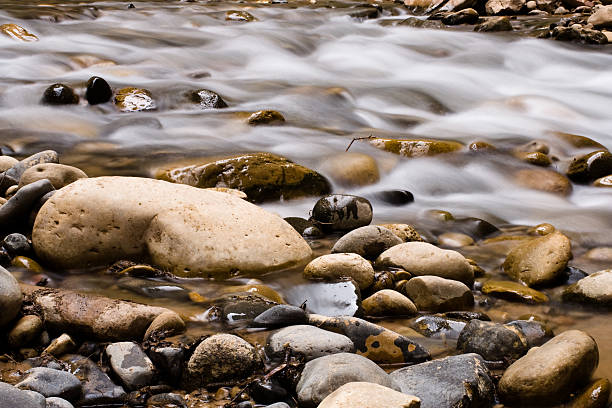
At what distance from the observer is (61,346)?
258cm

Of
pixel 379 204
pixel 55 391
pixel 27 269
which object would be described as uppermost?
pixel 55 391

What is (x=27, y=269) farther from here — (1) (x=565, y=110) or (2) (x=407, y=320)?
(1) (x=565, y=110)

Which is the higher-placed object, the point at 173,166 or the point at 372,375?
the point at 372,375

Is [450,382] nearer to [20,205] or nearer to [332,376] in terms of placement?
[332,376]

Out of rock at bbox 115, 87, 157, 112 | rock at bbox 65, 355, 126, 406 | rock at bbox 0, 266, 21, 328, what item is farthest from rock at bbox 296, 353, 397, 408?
rock at bbox 115, 87, 157, 112

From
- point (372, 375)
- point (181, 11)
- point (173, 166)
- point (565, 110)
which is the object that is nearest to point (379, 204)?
point (173, 166)

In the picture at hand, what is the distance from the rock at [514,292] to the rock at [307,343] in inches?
52.3

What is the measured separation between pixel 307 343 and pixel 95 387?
0.81 metres

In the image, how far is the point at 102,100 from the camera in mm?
7348

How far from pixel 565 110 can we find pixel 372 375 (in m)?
6.92

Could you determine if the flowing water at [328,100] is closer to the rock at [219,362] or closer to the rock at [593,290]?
the rock at [593,290]

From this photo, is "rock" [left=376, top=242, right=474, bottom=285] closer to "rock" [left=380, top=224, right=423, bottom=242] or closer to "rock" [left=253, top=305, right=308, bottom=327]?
"rock" [left=380, top=224, right=423, bottom=242]

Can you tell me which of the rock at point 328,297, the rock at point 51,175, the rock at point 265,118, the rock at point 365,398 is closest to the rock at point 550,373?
the rock at point 365,398

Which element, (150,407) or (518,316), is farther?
(518,316)
